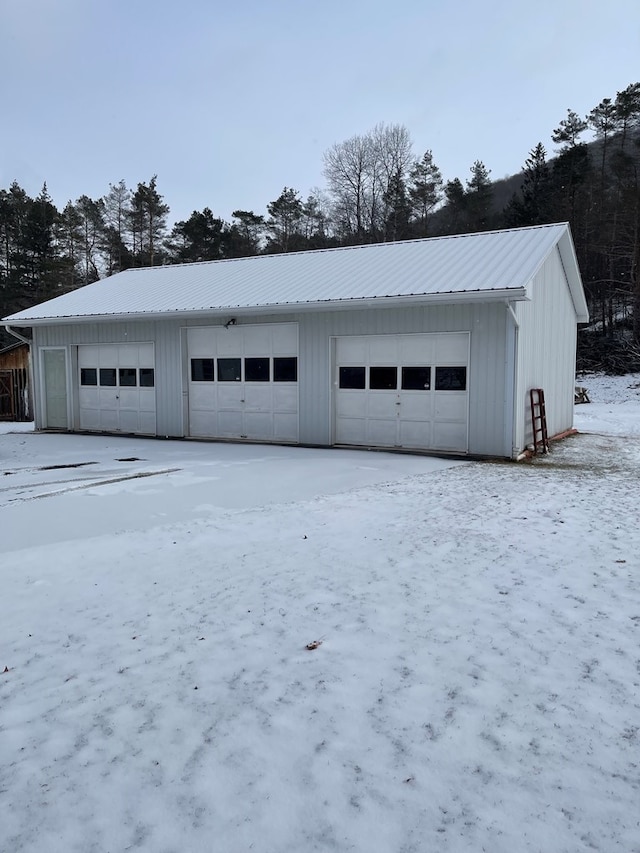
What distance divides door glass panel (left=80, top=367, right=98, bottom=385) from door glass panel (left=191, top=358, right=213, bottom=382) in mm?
3009

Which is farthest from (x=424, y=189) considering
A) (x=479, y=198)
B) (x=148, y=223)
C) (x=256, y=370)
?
(x=256, y=370)

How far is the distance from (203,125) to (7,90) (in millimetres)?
6904

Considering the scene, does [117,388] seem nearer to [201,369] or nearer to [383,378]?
[201,369]

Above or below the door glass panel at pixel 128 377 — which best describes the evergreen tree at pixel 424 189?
above

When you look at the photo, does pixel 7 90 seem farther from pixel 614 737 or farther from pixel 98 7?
pixel 614 737

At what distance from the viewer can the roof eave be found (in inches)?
357

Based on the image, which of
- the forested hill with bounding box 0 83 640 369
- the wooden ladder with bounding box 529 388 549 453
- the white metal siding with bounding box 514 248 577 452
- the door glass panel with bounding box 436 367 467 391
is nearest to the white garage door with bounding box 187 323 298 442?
the door glass panel with bounding box 436 367 467 391

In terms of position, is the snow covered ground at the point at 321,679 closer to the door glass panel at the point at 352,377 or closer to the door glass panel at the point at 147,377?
the door glass panel at the point at 352,377

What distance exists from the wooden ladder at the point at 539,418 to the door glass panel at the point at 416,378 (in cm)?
188

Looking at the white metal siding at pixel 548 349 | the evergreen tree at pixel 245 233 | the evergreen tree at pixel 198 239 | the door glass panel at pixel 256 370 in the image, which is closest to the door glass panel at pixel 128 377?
the door glass panel at pixel 256 370

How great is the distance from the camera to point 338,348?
11.1 m

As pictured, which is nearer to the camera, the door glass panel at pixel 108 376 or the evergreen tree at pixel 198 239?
the door glass panel at pixel 108 376

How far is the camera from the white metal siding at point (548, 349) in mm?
9789

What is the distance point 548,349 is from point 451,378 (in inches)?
114
